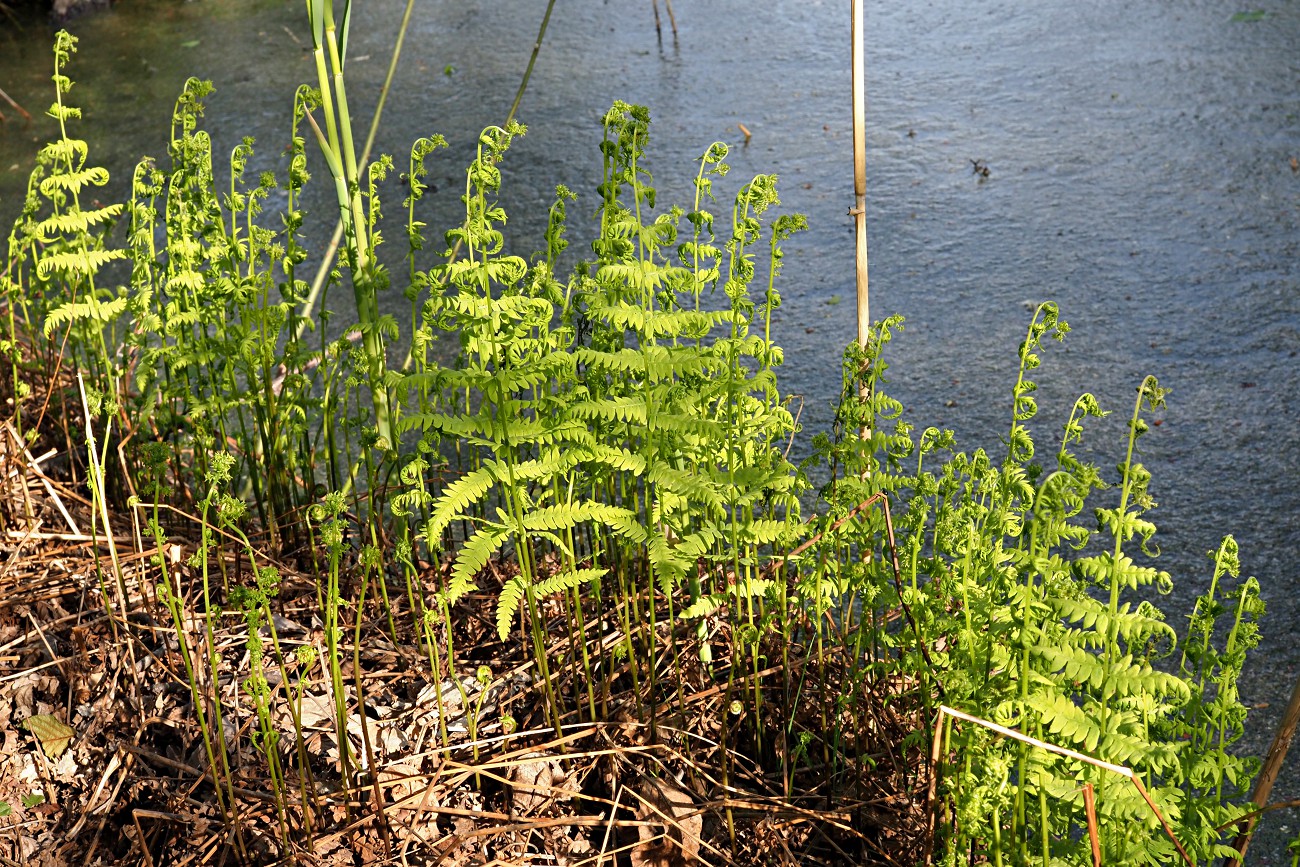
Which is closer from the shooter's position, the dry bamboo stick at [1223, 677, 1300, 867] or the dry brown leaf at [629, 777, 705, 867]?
the dry bamboo stick at [1223, 677, 1300, 867]

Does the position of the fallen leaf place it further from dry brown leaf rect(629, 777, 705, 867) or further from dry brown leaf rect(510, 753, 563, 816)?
dry brown leaf rect(629, 777, 705, 867)

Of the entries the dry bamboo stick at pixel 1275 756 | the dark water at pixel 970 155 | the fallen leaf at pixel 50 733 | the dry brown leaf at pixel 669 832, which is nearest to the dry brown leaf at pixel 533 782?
the dry brown leaf at pixel 669 832

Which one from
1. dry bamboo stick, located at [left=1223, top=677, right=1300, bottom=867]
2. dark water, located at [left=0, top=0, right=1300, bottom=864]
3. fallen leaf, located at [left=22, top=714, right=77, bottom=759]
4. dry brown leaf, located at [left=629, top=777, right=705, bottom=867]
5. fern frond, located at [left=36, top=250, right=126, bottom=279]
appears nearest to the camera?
dry bamboo stick, located at [left=1223, top=677, right=1300, bottom=867]

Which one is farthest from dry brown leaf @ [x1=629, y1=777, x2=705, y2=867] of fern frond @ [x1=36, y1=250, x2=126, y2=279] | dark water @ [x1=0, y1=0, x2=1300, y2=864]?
fern frond @ [x1=36, y1=250, x2=126, y2=279]

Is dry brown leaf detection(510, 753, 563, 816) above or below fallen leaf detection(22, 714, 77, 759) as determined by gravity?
below

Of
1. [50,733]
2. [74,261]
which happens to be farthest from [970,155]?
[50,733]

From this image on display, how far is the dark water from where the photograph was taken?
2.81 m

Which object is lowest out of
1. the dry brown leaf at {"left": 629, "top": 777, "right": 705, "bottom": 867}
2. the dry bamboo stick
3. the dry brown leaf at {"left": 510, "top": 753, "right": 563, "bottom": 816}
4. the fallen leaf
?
the dry brown leaf at {"left": 629, "top": 777, "right": 705, "bottom": 867}

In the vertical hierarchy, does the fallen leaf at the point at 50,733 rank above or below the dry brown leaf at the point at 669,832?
above

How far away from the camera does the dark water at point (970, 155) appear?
2.81m

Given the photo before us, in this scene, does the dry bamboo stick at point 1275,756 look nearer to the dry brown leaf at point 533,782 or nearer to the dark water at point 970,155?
the dark water at point 970,155

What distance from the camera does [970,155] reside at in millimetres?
3945

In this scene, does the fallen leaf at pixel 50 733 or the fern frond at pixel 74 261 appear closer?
the fallen leaf at pixel 50 733

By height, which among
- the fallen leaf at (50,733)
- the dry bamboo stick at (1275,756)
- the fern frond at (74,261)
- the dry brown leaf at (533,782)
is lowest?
the dry brown leaf at (533,782)
